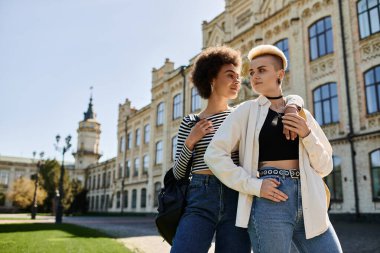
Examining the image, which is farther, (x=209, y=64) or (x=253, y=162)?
(x=209, y=64)

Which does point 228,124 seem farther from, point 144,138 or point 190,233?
point 144,138

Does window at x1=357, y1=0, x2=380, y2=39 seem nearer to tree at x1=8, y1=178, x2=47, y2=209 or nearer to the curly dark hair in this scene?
the curly dark hair

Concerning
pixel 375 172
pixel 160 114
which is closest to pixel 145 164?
pixel 160 114

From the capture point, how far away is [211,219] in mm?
2504

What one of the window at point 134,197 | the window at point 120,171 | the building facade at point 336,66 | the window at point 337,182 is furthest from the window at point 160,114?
the window at point 337,182

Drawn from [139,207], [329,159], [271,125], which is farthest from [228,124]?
[139,207]

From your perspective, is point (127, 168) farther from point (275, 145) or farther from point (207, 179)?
point (275, 145)

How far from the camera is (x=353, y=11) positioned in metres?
17.9

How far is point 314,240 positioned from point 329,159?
53cm

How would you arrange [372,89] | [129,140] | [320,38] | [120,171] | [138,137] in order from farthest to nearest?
1. [120,171]
2. [129,140]
3. [138,137]
4. [320,38]
5. [372,89]

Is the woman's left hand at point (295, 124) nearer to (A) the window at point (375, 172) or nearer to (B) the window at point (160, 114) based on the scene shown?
(A) the window at point (375, 172)

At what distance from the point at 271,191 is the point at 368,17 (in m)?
18.2

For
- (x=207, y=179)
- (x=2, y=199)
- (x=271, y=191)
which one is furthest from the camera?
(x=2, y=199)

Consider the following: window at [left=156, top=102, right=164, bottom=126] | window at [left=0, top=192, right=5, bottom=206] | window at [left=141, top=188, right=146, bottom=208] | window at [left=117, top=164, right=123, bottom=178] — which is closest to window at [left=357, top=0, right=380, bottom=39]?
window at [left=156, top=102, right=164, bottom=126]
